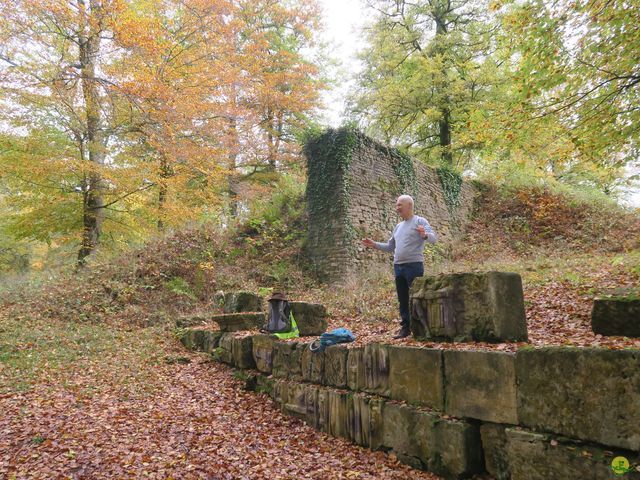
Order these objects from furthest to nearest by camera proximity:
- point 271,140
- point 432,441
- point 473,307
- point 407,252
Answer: point 271,140 < point 407,252 < point 473,307 < point 432,441

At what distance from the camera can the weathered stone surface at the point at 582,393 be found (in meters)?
2.46

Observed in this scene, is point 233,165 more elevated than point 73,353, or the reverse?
point 233,165

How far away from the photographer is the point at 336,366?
468cm

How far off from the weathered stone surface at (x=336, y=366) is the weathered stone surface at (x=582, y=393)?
6.55 ft

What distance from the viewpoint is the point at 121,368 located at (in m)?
6.46

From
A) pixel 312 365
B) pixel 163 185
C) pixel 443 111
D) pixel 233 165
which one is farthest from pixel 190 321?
pixel 443 111

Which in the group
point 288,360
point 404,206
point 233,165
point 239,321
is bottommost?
point 288,360

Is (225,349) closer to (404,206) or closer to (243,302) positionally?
(243,302)

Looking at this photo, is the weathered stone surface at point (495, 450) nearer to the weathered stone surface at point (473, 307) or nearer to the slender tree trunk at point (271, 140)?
the weathered stone surface at point (473, 307)

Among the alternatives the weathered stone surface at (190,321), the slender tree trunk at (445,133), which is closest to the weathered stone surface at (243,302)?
Result: the weathered stone surface at (190,321)

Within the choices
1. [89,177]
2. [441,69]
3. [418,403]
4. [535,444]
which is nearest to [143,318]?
[89,177]

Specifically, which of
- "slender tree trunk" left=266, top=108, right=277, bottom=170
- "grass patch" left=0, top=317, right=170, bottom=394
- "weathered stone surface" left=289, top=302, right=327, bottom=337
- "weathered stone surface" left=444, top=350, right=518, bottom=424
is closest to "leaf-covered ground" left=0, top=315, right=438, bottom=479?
"grass patch" left=0, top=317, right=170, bottom=394

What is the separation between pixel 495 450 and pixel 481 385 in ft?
1.59

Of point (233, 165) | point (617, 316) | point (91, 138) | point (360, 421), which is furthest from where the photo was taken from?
point (233, 165)
